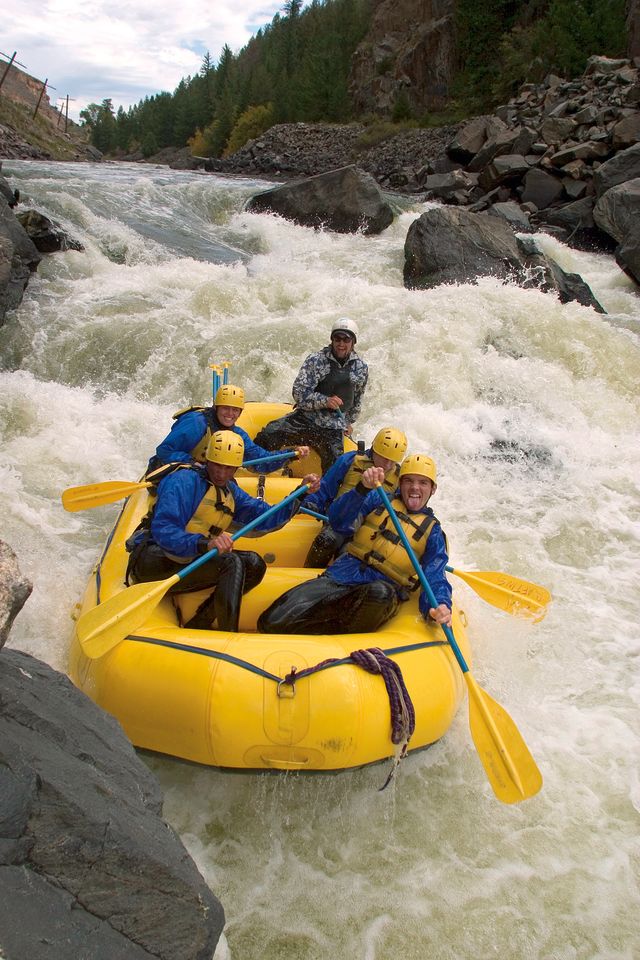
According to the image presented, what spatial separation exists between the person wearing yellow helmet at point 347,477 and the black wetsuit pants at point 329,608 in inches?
18.6

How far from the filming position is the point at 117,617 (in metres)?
2.96

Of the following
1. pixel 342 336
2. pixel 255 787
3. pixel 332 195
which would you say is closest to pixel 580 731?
pixel 255 787

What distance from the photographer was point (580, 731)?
3598 millimetres

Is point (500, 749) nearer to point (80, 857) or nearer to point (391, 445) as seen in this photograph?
point (391, 445)

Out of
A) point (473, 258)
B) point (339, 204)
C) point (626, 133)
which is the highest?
point (626, 133)

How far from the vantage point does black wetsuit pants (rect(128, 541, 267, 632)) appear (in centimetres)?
334

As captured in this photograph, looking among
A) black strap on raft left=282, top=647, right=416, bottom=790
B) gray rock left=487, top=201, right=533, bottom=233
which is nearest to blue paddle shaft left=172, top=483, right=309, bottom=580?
black strap on raft left=282, top=647, right=416, bottom=790

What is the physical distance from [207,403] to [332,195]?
6.68 m

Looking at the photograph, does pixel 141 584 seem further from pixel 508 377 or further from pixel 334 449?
pixel 508 377

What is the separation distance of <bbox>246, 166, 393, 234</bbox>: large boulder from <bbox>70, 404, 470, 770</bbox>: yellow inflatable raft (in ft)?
34.5

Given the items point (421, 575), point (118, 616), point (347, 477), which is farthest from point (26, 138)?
point (421, 575)

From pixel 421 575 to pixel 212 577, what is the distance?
989 mm

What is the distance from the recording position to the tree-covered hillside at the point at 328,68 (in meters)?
21.9

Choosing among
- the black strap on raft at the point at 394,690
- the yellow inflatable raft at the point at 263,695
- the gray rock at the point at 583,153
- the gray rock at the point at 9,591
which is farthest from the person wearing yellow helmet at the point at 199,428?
the gray rock at the point at 583,153
